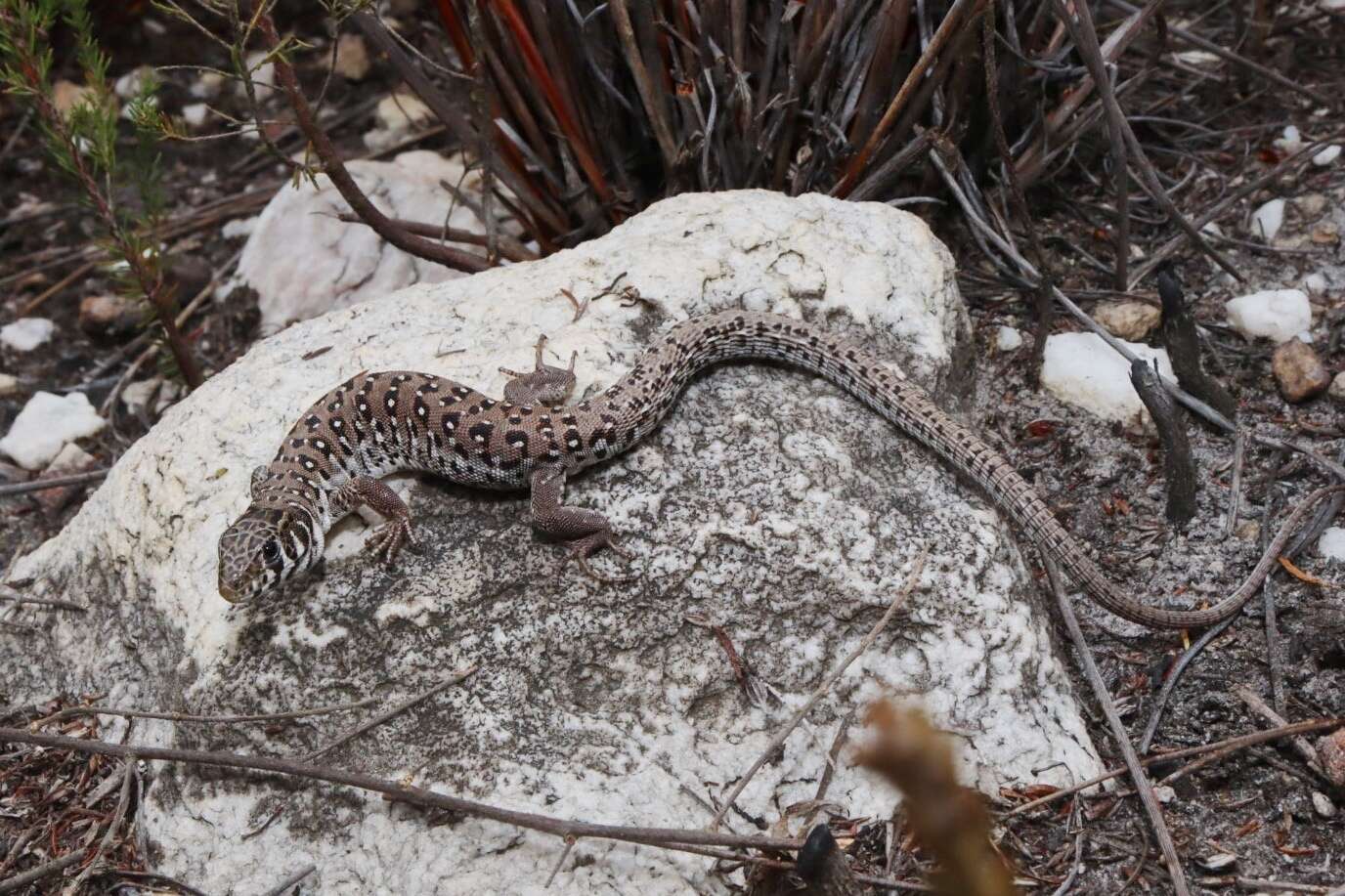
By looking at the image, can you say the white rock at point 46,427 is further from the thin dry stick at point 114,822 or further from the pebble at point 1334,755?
the pebble at point 1334,755

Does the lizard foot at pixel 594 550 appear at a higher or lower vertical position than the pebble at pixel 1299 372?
higher

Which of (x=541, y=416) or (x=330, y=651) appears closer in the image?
(x=330, y=651)

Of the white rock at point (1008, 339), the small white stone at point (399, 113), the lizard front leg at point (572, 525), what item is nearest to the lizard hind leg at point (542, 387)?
the lizard front leg at point (572, 525)

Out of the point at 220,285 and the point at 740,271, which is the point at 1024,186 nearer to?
the point at 740,271

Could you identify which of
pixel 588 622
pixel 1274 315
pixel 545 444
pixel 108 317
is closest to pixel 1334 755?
pixel 1274 315

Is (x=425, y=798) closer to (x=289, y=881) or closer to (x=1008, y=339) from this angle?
(x=289, y=881)

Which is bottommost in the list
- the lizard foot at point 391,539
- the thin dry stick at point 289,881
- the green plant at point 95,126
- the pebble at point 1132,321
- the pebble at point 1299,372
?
the pebble at point 1299,372

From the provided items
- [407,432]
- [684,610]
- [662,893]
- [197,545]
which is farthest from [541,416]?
[662,893]
